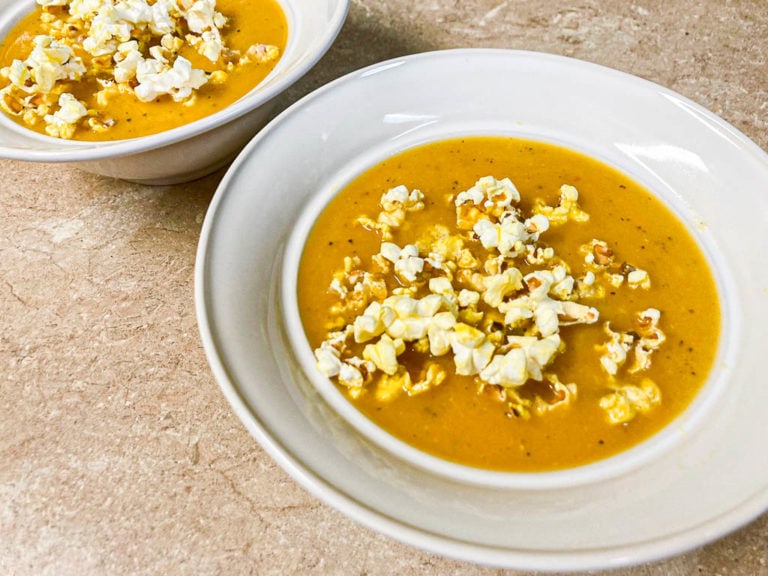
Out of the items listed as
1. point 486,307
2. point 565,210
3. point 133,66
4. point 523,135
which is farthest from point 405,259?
point 133,66

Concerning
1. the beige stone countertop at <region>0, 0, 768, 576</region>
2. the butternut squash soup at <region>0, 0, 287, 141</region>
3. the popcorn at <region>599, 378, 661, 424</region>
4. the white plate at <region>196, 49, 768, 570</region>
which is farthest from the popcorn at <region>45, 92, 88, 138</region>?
the popcorn at <region>599, 378, 661, 424</region>

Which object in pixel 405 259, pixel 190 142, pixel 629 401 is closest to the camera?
pixel 629 401

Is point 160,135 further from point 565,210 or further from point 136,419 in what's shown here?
point 565,210

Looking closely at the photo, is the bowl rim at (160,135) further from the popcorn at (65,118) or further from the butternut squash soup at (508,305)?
the butternut squash soup at (508,305)

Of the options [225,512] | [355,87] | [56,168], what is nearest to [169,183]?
[56,168]

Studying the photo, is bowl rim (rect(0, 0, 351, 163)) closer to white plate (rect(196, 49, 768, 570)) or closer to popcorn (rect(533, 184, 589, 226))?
white plate (rect(196, 49, 768, 570))

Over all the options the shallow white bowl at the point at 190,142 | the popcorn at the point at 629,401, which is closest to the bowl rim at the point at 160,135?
the shallow white bowl at the point at 190,142
